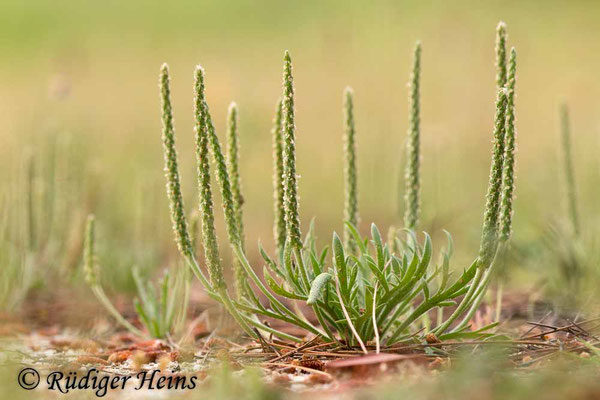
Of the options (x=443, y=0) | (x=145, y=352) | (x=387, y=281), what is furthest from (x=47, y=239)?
(x=443, y=0)

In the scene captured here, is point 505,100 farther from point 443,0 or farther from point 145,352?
point 443,0

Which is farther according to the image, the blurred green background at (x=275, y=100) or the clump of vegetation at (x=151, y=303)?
the blurred green background at (x=275, y=100)

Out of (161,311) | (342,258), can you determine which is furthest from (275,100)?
(342,258)

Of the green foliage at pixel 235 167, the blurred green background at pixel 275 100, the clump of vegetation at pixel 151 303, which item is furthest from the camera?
the blurred green background at pixel 275 100

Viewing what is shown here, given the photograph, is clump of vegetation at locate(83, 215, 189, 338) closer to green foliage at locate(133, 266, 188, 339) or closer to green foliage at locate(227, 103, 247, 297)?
green foliage at locate(133, 266, 188, 339)

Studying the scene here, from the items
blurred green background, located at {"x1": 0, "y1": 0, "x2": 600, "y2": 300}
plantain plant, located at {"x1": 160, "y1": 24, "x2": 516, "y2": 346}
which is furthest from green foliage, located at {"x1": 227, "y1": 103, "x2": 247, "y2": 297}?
blurred green background, located at {"x1": 0, "y1": 0, "x2": 600, "y2": 300}

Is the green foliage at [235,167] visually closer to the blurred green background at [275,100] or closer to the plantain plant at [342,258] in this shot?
the plantain plant at [342,258]

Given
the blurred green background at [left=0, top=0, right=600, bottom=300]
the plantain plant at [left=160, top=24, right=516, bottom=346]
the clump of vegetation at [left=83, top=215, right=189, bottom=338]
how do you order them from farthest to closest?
the blurred green background at [left=0, top=0, right=600, bottom=300], the clump of vegetation at [left=83, top=215, right=189, bottom=338], the plantain plant at [left=160, top=24, right=516, bottom=346]

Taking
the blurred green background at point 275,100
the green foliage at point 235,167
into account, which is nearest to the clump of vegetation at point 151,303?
the green foliage at point 235,167
